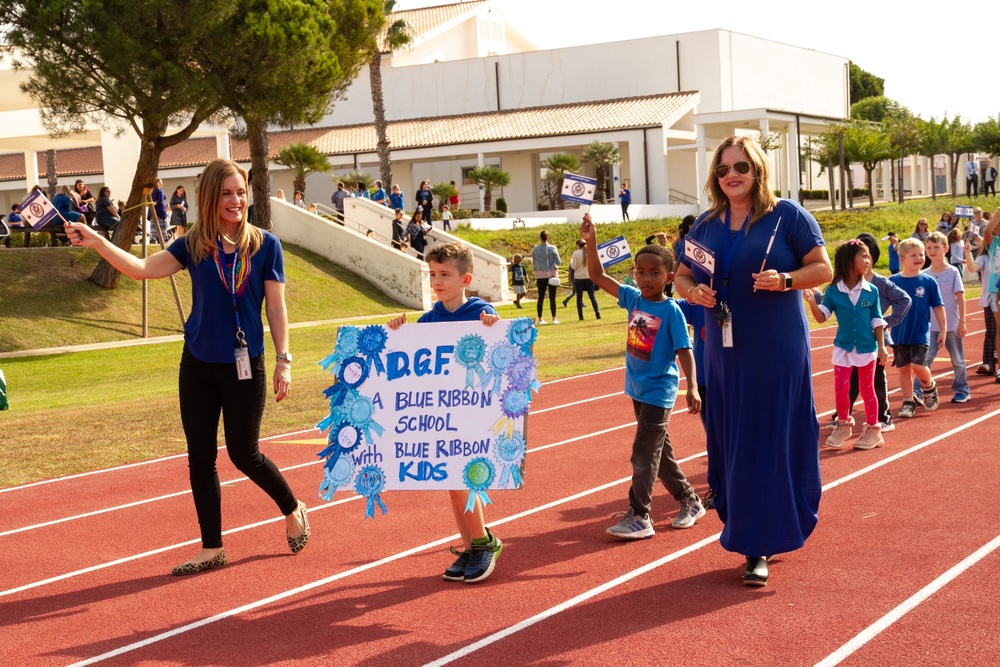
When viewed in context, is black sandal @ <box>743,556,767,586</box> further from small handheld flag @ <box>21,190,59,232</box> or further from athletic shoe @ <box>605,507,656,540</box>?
small handheld flag @ <box>21,190,59,232</box>

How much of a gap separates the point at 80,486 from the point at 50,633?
4230mm

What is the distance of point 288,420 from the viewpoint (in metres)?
13.0

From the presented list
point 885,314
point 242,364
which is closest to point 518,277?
point 885,314

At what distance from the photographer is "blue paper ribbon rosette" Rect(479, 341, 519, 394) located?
6.18m

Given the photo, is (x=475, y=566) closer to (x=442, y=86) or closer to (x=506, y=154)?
(x=506, y=154)

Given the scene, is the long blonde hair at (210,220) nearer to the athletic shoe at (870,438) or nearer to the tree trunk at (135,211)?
the athletic shoe at (870,438)

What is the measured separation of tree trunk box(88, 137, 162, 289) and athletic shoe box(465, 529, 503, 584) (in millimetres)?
22364

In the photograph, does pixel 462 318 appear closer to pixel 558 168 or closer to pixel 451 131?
pixel 558 168

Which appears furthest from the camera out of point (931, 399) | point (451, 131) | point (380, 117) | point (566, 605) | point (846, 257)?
point (451, 131)

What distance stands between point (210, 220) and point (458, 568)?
232 centimetres

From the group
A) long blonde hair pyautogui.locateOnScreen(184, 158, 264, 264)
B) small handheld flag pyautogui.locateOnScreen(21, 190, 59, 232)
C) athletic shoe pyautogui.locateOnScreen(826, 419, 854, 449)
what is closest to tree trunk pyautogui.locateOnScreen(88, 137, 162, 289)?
small handheld flag pyautogui.locateOnScreen(21, 190, 59, 232)

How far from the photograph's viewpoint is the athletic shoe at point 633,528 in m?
6.88

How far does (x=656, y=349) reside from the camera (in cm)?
689

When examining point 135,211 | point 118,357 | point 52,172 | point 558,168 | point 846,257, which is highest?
point 52,172
